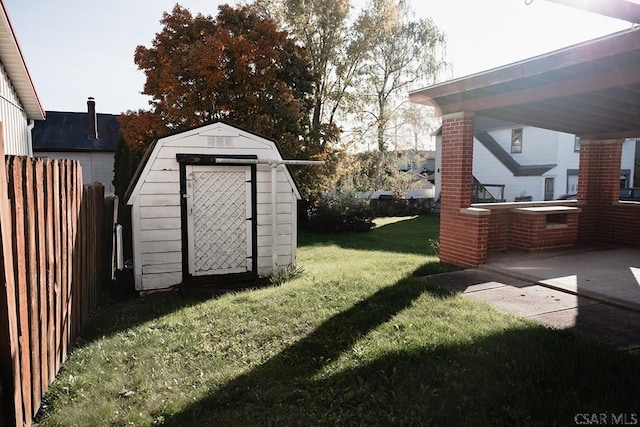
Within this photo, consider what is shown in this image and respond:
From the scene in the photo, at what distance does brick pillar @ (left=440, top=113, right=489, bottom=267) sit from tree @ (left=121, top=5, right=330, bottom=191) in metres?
7.71

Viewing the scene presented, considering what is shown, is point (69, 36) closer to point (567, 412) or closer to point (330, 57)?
point (567, 412)

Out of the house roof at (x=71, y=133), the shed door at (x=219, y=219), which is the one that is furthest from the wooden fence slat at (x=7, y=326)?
the house roof at (x=71, y=133)

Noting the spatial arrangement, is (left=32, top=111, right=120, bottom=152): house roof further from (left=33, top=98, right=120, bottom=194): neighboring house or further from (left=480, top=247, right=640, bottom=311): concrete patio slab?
(left=480, top=247, right=640, bottom=311): concrete patio slab

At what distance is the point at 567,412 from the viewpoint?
265 cm

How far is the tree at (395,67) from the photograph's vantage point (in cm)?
2367

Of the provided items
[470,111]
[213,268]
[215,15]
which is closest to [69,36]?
[213,268]

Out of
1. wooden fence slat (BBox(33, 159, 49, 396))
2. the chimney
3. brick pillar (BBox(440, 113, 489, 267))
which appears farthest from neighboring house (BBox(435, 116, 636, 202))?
A: wooden fence slat (BBox(33, 159, 49, 396))

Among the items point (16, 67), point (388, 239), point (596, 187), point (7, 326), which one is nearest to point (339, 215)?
point (388, 239)

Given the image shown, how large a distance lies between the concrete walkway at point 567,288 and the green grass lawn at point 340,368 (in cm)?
41

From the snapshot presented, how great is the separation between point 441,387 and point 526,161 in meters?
25.8

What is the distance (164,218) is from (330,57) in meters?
14.2

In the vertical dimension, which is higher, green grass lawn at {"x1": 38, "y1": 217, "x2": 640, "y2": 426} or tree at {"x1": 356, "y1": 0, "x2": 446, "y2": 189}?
tree at {"x1": 356, "y1": 0, "x2": 446, "y2": 189}

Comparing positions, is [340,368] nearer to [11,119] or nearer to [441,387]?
[441,387]

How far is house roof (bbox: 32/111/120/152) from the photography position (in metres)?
22.4
